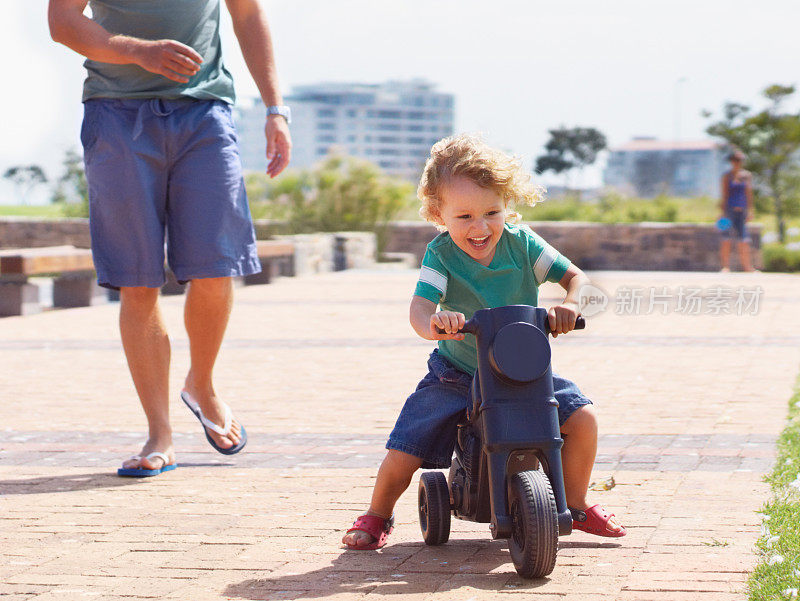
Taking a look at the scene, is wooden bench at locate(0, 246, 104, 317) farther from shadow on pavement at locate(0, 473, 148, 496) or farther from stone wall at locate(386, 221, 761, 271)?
stone wall at locate(386, 221, 761, 271)

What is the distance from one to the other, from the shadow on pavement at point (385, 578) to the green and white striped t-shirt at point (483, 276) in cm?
49

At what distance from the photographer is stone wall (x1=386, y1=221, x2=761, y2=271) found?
68.3ft

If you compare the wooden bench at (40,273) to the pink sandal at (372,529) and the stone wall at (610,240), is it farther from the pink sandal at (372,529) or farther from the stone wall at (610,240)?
the stone wall at (610,240)

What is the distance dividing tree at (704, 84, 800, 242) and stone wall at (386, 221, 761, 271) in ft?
32.8

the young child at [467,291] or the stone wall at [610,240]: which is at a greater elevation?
the young child at [467,291]

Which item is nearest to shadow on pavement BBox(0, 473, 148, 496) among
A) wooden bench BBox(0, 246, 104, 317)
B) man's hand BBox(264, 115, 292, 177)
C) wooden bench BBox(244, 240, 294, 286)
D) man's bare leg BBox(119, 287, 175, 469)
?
man's bare leg BBox(119, 287, 175, 469)

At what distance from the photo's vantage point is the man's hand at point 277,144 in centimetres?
442

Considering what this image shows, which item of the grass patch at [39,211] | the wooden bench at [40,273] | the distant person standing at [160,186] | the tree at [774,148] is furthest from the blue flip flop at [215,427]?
the tree at [774,148]

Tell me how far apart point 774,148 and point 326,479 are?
29205mm

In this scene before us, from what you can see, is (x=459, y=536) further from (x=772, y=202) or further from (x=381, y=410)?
(x=772, y=202)

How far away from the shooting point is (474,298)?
322 cm

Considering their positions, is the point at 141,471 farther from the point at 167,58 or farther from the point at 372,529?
the point at 167,58

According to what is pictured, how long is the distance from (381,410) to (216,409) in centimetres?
127

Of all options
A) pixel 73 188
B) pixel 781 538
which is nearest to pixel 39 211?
pixel 73 188
